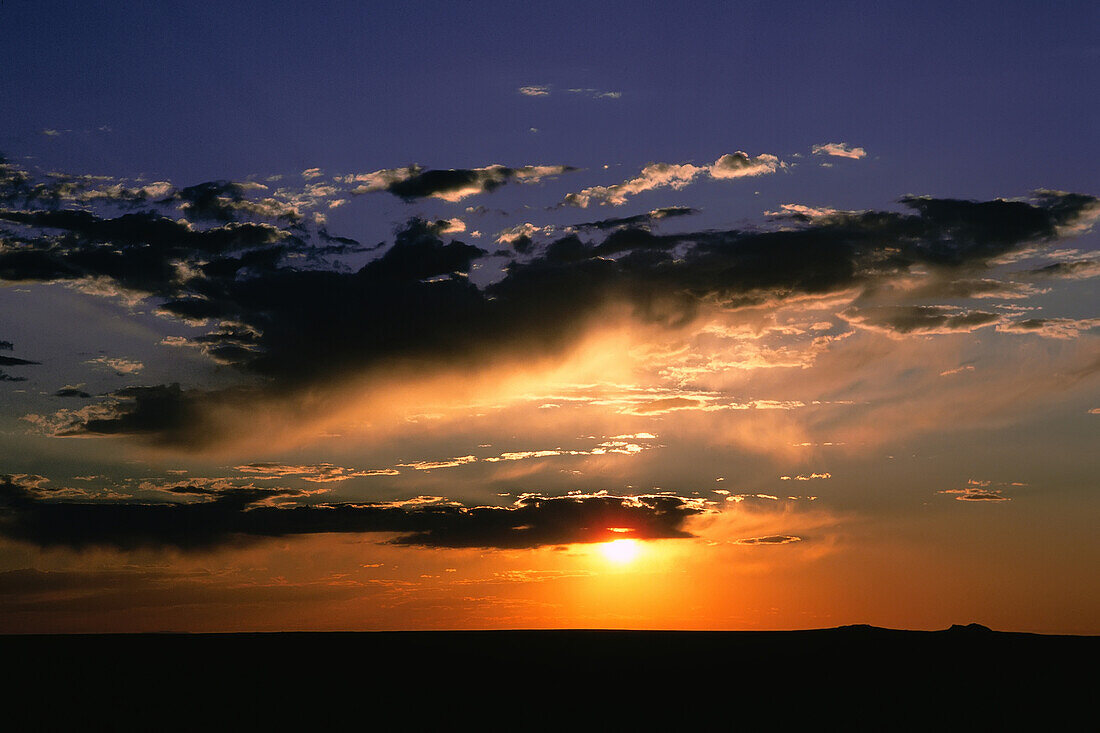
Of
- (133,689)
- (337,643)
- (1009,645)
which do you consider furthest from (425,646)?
(1009,645)

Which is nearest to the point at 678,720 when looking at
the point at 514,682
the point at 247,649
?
the point at 514,682

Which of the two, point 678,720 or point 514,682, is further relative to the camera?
point 514,682

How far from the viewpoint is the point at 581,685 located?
4925 centimetres

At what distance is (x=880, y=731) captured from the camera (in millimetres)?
37188

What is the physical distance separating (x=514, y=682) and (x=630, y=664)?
11.2 meters

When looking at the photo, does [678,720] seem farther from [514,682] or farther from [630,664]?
[630,664]

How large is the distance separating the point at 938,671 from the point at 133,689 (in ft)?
140

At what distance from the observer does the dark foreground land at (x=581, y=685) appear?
128 feet

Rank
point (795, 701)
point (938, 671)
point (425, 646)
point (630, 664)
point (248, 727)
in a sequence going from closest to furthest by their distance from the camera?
1. point (248, 727)
2. point (795, 701)
3. point (938, 671)
4. point (630, 664)
5. point (425, 646)

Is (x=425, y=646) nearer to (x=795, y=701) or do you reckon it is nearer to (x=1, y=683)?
(x=1, y=683)

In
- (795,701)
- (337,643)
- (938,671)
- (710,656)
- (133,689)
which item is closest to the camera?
(795,701)

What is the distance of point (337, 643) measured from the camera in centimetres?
7744

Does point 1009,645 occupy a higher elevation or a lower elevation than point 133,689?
higher

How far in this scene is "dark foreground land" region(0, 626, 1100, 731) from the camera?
1540 inches
